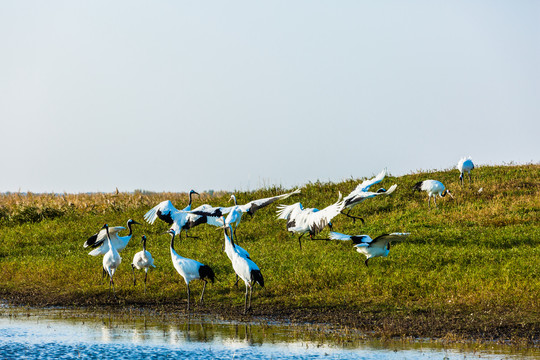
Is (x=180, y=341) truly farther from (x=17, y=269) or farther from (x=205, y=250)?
(x=17, y=269)

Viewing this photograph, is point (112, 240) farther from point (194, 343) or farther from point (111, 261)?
point (194, 343)

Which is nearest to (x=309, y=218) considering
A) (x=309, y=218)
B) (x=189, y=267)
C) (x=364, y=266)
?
(x=309, y=218)

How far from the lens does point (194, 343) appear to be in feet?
32.3

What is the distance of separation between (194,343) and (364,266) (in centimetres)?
589

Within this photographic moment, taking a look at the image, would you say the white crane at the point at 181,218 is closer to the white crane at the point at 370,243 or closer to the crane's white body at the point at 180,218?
the crane's white body at the point at 180,218

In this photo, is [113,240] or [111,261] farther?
[113,240]

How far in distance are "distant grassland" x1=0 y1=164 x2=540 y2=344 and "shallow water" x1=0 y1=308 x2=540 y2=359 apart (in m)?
0.89

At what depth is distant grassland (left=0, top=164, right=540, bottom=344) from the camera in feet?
37.6

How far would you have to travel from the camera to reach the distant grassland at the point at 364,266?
11453mm

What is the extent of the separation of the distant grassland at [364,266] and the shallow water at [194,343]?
34.8 inches

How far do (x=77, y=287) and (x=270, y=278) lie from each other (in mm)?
4684

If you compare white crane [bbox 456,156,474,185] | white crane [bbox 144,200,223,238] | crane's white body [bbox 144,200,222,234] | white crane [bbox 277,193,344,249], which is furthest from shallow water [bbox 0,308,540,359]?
white crane [bbox 456,156,474,185]

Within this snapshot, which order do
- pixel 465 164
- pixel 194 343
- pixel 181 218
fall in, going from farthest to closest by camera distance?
pixel 465 164
pixel 181 218
pixel 194 343

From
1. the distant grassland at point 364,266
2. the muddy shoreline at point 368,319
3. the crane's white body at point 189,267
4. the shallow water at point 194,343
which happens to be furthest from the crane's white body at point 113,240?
the shallow water at point 194,343
